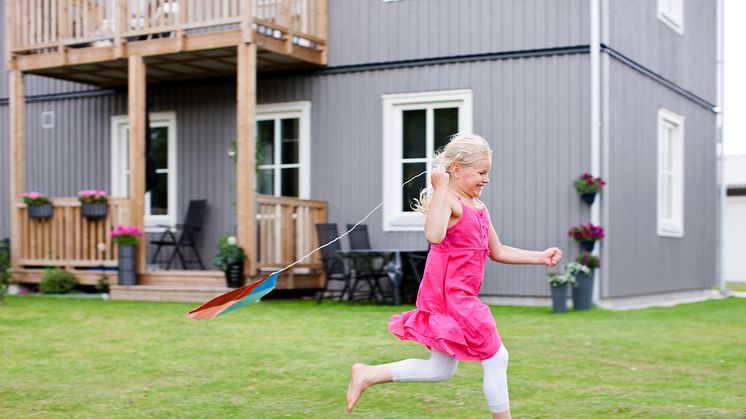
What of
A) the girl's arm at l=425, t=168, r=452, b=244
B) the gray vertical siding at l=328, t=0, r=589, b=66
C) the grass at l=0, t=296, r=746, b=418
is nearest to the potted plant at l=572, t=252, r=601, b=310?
the grass at l=0, t=296, r=746, b=418

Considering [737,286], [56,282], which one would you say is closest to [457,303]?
[56,282]

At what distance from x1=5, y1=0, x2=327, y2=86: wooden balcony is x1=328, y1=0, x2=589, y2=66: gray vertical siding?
0.39 metres

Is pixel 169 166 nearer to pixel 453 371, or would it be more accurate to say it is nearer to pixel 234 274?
pixel 234 274

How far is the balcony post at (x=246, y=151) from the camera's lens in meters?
11.5

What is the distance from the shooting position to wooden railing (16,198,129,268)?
41.9 feet

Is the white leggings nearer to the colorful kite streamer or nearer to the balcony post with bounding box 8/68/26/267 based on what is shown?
the colorful kite streamer

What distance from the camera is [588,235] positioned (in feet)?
36.0

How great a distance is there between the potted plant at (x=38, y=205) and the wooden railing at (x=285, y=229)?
2942 millimetres

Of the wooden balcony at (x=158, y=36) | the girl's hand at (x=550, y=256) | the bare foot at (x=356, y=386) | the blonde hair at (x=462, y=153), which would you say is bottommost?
the bare foot at (x=356, y=386)

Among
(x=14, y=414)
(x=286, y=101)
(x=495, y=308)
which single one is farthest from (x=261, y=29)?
(x=14, y=414)

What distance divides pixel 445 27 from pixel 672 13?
4.10 meters

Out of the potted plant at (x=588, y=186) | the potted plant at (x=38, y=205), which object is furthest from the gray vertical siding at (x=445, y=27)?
the potted plant at (x=38, y=205)

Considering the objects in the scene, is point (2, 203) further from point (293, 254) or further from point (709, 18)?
point (709, 18)

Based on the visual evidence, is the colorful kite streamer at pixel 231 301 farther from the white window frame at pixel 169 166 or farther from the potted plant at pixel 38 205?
the white window frame at pixel 169 166
